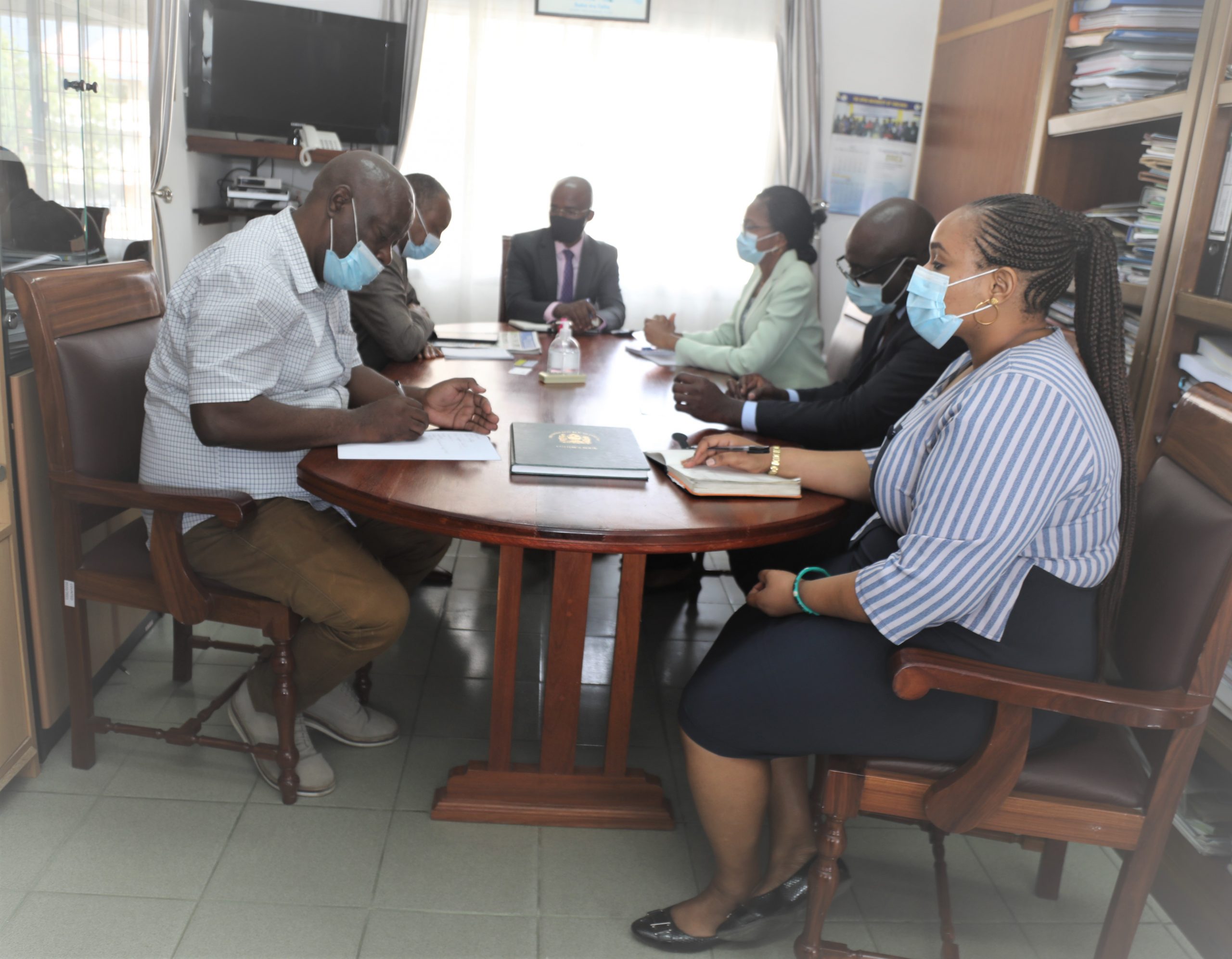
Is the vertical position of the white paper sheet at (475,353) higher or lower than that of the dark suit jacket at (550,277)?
lower

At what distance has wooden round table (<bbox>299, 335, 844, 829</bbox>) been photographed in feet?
4.91

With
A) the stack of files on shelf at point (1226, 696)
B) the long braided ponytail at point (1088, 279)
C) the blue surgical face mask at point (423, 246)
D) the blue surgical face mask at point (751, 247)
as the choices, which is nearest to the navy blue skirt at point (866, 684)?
the long braided ponytail at point (1088, 279)

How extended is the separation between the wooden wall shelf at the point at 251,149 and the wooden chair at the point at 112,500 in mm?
2210

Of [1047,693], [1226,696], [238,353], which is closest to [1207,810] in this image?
[1226,696]

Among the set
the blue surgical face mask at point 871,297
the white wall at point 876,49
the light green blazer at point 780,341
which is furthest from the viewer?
the white wall at point 876,49

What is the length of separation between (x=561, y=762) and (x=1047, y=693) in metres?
0.95

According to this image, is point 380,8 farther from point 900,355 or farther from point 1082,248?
point 1082,248

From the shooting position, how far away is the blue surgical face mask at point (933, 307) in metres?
1.45

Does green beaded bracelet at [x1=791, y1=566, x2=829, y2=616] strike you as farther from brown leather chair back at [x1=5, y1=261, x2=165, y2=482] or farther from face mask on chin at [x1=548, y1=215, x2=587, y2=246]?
face mask on chin at [x1=548, y1=215, x2=587, y2=246]

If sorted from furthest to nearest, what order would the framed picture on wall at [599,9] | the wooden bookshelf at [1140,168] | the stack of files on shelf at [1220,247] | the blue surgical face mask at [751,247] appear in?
the framed picture on wall at [599,9] < the blue surgical face mask at [751,247] < the stack of files on shelf at [1220,247] < the wooden bookshelf at [1140,168]

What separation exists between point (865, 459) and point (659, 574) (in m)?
1.36

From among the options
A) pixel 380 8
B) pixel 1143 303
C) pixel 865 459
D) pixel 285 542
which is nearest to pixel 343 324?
pixel 285 542

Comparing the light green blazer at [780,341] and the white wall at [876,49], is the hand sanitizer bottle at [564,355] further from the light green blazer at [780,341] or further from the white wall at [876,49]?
the white wall at [876,49]

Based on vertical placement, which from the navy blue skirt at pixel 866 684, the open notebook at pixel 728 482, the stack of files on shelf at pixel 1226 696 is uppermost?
the open notebook at pixel 728 482
